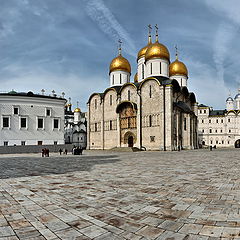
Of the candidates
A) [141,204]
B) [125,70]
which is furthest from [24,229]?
[125,70]

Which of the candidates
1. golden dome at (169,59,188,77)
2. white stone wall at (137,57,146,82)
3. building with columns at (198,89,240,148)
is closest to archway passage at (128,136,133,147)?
white stone wall at (137,57,146,82)

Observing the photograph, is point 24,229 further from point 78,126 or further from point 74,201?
point 78,126

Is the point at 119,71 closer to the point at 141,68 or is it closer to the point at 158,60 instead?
the point at 141,68

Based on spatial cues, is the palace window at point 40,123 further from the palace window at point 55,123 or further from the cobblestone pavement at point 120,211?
the cobblestone pavement at point 120,211

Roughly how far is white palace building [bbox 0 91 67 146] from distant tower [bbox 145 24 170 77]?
1898cm

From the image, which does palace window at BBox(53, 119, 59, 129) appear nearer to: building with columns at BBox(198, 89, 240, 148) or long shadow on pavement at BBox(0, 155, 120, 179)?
long shadow on pavement at BBox(0, 155, 120, 179)

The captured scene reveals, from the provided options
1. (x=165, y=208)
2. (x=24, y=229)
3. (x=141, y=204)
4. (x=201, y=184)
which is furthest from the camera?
(x=201, y=184)

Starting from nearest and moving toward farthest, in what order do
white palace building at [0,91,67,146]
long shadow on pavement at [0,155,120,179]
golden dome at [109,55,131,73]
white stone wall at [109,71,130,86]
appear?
long shadow on pavement at [0,155,120,179]
white palace building at [0,91,67,146]
white stone wall at [109,71,130,86]
golden dome at [109,55,131,73]

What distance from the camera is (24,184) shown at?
8.00 meters

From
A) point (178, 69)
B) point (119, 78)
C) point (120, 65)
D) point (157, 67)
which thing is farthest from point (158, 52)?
point (119, 78)

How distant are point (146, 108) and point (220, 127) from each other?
45200mm

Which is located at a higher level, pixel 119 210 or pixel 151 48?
pixel 151 48

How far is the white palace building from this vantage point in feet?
123

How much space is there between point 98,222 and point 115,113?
42.0 metres
